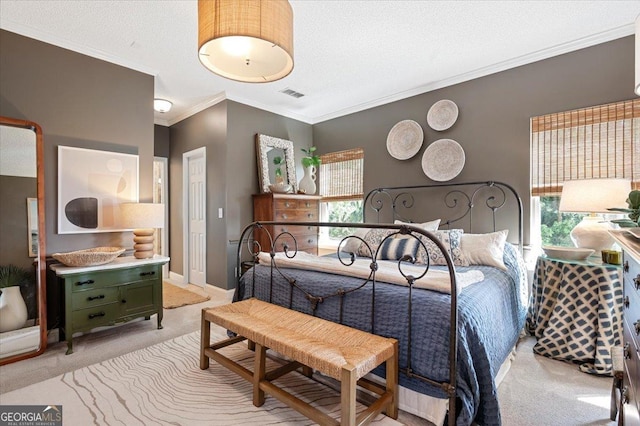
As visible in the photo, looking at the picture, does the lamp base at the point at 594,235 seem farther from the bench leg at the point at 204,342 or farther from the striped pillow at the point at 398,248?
the bench leg at the point at 204,342

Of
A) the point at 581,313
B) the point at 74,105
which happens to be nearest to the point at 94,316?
the point at 74,105

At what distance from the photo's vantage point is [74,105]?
2.89 meters

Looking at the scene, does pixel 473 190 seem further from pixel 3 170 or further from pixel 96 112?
pixel 3 170

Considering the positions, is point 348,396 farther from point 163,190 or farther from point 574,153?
point 163,190

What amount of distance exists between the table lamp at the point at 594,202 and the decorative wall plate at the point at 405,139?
168 cm

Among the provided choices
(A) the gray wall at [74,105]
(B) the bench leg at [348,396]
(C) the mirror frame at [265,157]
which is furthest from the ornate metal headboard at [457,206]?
(A) the gray wall at [74,105]

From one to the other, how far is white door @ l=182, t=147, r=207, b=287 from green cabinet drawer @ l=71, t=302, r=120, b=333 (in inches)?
66.2

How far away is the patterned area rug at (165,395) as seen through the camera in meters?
1.67

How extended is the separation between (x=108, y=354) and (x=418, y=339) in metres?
2.43

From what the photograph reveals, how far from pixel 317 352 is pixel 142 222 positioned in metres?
2.31

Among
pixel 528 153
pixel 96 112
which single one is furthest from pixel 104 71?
pixel 528 153

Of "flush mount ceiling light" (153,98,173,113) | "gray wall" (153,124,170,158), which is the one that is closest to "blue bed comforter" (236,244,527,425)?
"flush mount ceiling light" (153,98,173,113)

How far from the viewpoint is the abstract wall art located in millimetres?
2797

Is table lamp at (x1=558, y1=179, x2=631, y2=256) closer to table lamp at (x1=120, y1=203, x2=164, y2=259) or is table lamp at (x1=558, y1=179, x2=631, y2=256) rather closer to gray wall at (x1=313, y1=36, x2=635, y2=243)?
gray wall at (x1=313, y1=36, x2=635, y2=243)
